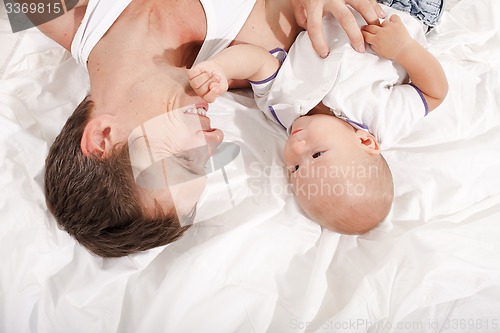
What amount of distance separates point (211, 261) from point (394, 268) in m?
0.39

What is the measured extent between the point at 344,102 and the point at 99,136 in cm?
56

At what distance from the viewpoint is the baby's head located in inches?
41.1

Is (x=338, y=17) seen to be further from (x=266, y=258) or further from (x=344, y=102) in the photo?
(x=266, y=258)

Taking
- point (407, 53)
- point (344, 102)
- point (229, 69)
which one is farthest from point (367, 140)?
point (229, 69)

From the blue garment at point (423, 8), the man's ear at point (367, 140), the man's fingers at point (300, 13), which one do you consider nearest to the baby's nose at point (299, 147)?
the man's ear at point (367, 140)

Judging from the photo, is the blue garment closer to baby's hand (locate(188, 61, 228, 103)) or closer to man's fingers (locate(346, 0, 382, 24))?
man's fingers (locate(346, 0, 382, 24))

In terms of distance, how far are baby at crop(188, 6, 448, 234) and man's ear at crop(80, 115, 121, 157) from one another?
0.72 ft

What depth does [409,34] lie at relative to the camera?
1211mm

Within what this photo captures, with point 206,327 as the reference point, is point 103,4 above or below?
above

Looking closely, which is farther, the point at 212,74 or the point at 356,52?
the point at 356,52

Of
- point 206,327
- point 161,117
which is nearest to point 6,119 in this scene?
point 161,117

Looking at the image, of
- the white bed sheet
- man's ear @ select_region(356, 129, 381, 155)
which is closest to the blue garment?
the white bed sheet

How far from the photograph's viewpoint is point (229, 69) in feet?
3.54

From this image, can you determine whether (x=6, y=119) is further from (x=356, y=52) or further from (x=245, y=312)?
(x=356, y=52)
